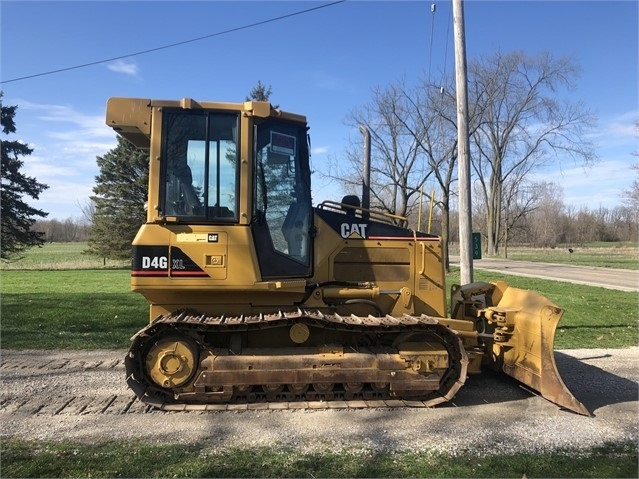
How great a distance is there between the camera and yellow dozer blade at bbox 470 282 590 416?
5.31 metres

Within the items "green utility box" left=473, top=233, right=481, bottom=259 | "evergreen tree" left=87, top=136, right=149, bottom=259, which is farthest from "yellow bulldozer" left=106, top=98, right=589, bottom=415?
"evergreen tree" left=87, top=136, right=149, bottom=259

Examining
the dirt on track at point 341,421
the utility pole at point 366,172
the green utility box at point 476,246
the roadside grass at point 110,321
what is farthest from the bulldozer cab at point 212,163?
the green utility box at point 476,246

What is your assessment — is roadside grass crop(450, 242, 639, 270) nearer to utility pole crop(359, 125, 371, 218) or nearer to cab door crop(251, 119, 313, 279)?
utility pole crop(359, 125, 371, 218)

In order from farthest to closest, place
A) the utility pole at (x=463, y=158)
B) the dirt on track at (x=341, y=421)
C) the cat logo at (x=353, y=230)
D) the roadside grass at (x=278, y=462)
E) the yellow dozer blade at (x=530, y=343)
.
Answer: the utility pole at (x=463, y=158), the cat logo at (x=353, y=230), the yellow dozer blade at (x=530, y=343), the dirt on track at (x=341, y=421), the roadside grass at (x=278, y=462)

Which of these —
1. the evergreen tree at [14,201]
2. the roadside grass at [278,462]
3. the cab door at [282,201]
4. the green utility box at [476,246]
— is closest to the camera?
the roadside grass at [278,462]

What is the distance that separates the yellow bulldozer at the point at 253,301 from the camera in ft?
17.3

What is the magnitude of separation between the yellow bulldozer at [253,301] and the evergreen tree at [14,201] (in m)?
32.7

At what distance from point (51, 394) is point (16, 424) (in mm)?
999

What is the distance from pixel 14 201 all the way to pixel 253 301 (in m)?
34.2

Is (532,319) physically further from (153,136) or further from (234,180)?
(153,136)

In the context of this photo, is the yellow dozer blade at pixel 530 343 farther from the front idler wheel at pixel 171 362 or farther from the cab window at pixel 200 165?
the front idler wheel at pixel 171 362

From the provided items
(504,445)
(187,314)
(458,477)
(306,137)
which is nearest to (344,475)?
(458,477)

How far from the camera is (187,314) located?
5.57 meters

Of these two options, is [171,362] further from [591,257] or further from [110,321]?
[591,257]
